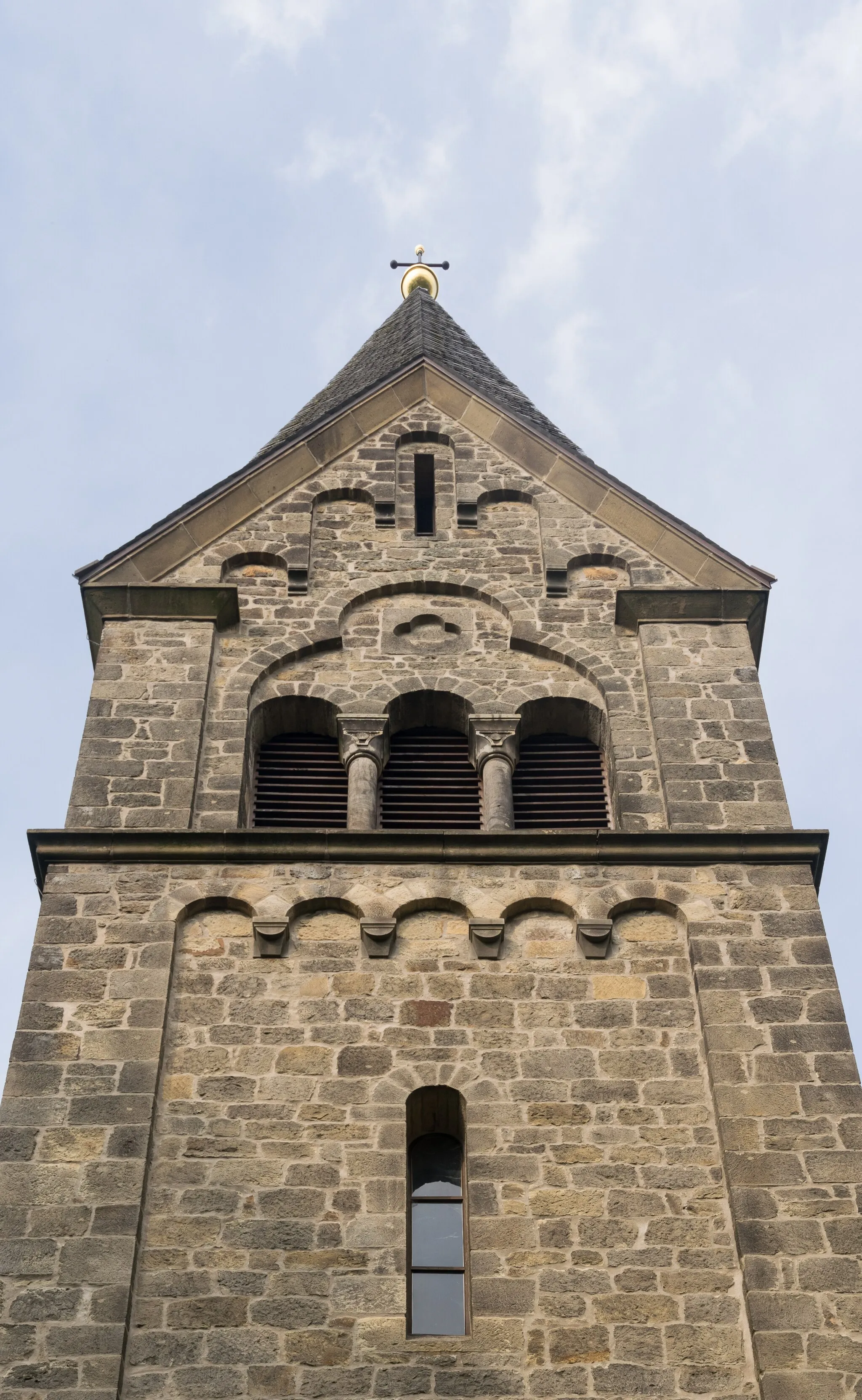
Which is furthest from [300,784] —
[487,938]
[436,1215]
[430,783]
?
[436,1215]

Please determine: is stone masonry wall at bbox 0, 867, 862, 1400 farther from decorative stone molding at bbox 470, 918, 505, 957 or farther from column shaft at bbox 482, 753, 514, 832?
column shaft at bbox 482, 753, 514, 832

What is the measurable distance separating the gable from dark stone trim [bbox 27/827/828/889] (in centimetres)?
385

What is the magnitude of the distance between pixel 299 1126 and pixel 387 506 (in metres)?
8.18

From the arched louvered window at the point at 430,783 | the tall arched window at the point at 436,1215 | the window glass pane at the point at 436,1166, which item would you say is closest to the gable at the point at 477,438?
the arched louvered window at the point at 430,783

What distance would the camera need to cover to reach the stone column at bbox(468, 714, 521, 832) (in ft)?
53.6

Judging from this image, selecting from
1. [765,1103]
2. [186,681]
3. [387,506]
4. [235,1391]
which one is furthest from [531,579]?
[235,1391]

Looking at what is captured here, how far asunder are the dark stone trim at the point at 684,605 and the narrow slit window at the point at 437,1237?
6033 millimetres

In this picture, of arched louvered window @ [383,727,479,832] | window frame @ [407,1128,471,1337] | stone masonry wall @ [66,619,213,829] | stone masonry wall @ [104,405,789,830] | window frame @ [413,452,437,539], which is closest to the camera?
window frame @ [407,1128,471,1337]

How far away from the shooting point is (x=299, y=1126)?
13.1 metres

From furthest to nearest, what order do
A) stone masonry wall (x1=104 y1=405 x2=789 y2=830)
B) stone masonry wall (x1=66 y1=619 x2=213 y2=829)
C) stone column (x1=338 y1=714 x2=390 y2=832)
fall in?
1. stone column (x1=338 y1=714 x2=390 y2=832)
2. stone masonry wall (x1=104 y1=405 x2=789 y2=830)
3. stone masonry wall (x1=66 y1=619 x2=213 y2=829)

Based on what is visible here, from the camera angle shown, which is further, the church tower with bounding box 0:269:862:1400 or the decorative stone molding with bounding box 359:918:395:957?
the decorative stone molding with bounding box 359:918:395:957

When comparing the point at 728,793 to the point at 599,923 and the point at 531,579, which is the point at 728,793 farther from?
the point at 531,579

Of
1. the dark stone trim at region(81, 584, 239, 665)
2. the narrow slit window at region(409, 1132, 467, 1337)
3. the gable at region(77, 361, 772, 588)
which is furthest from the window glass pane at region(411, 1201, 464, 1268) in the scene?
the gable at region(77, 361, 772, 588)

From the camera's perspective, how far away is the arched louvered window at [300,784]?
16.6 m
